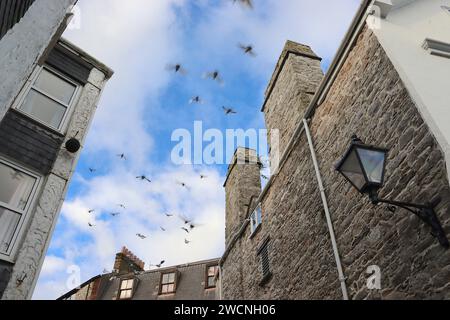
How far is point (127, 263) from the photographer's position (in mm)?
22391

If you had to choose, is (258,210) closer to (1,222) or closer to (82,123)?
(82,123)

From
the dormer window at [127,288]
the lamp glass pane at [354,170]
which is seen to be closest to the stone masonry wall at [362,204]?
the lamp glass pane at [354,170]

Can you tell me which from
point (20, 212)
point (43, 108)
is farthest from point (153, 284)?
point (20, 212)

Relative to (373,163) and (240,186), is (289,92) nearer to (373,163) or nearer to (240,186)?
(240,186)

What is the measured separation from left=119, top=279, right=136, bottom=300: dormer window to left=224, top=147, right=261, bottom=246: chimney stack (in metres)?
10.6

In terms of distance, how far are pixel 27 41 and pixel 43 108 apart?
6.34 feet

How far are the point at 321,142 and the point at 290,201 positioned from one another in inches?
66.0

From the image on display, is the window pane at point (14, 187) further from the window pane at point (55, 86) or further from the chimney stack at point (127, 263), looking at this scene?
the chimney stack at point (127, 263)

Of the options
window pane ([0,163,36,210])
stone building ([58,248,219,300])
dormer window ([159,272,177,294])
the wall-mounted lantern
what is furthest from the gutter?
dormer window ([159,272,177,294])

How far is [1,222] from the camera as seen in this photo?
16.8 feet

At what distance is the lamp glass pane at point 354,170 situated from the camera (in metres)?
3.94

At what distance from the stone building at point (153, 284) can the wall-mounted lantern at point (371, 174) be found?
16196 millimetres

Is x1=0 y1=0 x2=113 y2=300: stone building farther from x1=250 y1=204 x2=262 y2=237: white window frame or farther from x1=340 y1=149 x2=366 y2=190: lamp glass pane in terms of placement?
x1=250 y1=204 x2=262 y2=237: white window frame
